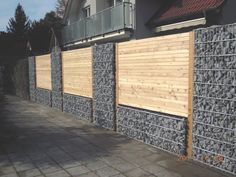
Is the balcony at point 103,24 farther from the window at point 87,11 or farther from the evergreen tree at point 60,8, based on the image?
the evergreen tree at point 60,8

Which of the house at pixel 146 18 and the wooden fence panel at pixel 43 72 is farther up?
the house at pixel 146 18

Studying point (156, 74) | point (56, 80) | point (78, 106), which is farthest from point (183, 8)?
point (156, 74)

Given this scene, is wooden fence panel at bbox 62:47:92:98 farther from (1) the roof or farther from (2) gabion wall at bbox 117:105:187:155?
(1) the roof

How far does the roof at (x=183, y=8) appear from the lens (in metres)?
11.8

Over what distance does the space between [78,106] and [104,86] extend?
215cm

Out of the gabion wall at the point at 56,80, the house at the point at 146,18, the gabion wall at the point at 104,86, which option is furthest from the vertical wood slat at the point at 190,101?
the gabion wall at the point at 56,80

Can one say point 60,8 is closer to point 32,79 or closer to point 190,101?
point 32,79

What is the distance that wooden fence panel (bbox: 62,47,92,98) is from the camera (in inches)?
386

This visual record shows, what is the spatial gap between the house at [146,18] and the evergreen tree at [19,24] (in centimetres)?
2355

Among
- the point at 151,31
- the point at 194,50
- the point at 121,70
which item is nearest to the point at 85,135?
the point at 121,70

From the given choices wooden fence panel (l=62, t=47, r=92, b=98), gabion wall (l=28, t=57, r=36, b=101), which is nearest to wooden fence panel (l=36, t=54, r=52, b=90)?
gabion wall (l=28, t=57, r=36, b=101)

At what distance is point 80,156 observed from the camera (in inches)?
245

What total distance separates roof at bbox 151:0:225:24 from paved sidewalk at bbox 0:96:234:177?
643 centimetres

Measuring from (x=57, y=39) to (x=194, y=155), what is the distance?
21265 millimetres
